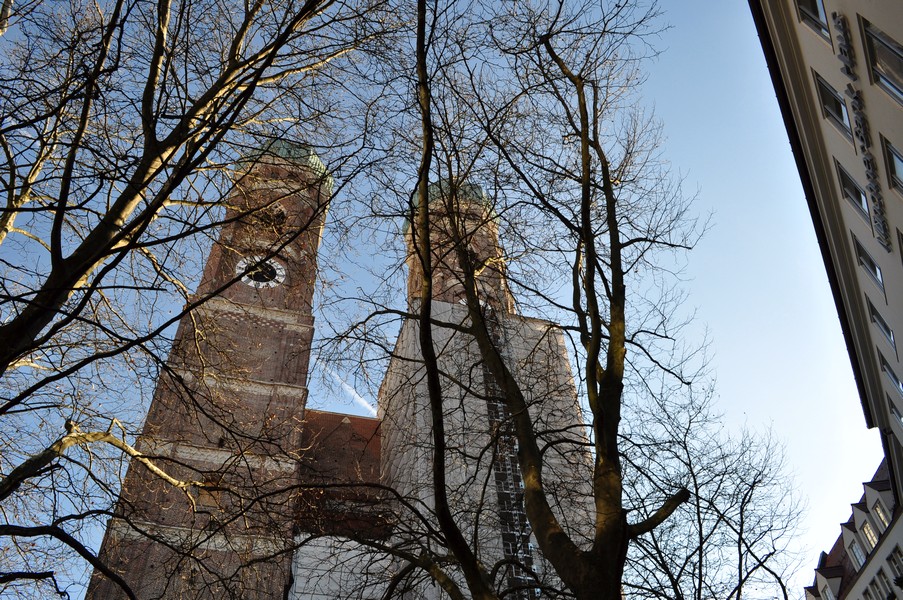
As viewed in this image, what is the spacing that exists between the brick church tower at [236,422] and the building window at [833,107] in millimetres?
10397

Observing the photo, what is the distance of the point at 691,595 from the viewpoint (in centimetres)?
681

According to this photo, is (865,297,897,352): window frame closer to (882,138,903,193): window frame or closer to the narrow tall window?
(882,138,903,193): window frame

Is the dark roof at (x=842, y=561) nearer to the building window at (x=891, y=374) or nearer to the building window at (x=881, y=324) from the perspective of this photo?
the building window at (x=891, y=374)

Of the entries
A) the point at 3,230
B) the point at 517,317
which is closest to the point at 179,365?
→ the point at 3,230

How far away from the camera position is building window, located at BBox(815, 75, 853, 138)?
45.6 ft

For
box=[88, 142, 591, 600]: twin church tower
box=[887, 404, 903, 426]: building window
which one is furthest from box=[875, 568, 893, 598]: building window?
box=[88, 142, 591, 600]: twin church tower

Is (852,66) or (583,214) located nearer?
(583,214)

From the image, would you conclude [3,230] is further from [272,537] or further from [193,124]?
[272,537]

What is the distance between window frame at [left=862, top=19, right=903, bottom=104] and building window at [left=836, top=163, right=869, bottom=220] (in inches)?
124

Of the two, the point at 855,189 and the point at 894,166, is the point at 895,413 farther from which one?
the point at 894,166

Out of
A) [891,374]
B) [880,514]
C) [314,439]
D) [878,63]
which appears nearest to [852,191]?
[878,63]

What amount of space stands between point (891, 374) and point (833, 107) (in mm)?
6848

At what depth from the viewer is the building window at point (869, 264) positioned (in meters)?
15.3

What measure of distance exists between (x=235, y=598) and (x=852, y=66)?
1301 centimetres
